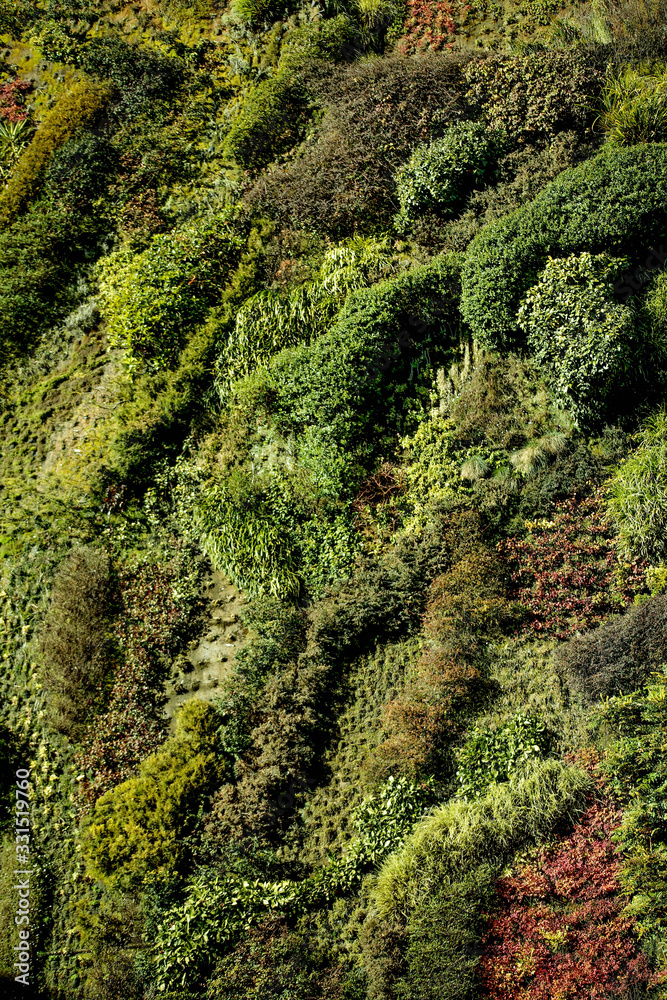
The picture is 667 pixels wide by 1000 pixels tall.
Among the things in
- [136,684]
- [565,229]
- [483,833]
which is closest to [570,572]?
[483,833]

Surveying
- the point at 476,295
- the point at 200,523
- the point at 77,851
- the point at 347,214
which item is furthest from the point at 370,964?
the point at 347,214

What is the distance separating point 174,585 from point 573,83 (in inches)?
395

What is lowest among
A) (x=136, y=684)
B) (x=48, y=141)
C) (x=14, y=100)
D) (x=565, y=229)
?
(x=136, y=684)

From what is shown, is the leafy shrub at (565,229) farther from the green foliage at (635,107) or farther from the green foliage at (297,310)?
the green foliage at (297,310)

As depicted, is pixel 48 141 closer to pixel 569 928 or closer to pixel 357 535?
pixel 357 535

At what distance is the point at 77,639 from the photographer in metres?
11.9

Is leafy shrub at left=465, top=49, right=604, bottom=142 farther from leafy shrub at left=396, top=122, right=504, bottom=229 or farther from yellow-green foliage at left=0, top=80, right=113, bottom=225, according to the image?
yellow-green foliage at left=0, top=80, right=113, bottom=225

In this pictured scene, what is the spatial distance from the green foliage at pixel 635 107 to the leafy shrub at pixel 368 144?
241 cm

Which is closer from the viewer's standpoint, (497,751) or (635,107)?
(497,751)

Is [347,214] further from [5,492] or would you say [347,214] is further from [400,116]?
[5,492]

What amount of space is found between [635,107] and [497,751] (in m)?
9.56

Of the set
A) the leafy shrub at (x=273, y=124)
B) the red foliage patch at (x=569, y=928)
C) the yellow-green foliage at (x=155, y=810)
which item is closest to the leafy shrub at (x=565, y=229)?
the leafy shrub at (x=273, y=124)

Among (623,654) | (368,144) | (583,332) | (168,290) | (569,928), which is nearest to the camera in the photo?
(569,928)

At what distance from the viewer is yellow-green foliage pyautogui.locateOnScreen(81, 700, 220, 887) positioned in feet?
33.4
